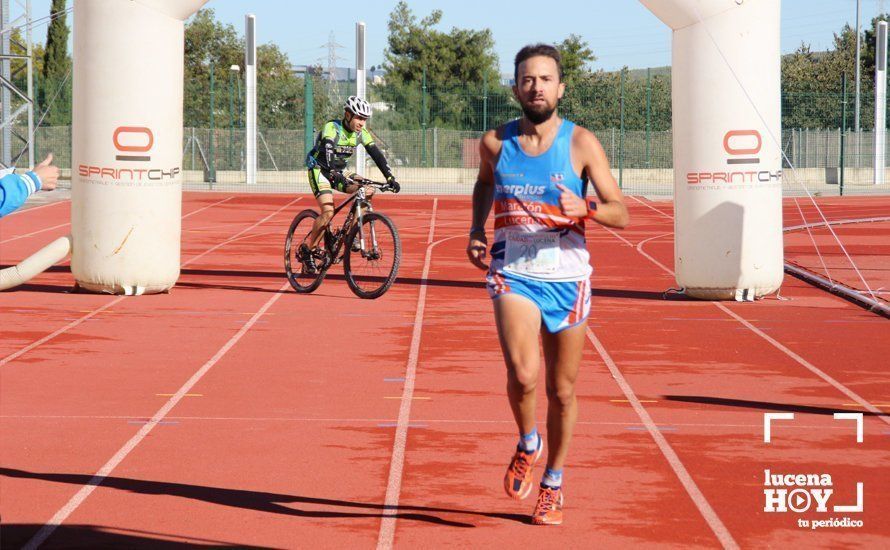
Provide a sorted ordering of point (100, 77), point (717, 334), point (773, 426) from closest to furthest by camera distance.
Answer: point (773, 426), point (717, 334), point (100, 77)

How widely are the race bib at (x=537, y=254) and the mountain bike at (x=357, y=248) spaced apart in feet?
24.8

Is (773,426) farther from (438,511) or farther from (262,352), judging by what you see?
(262,352)

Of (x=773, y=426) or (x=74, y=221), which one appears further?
(x=74, y=221)

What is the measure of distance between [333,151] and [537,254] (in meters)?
7.78

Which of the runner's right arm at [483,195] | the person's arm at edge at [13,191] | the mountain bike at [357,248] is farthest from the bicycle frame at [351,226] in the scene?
the person's arm at edge at [13,191]

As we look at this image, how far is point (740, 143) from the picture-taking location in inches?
528

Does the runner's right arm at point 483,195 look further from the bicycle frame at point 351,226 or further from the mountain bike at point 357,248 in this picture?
the bicycle frame at point 351,226

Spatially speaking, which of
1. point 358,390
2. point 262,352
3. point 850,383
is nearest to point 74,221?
point 262,352

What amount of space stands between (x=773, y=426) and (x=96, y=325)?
634 centimetres

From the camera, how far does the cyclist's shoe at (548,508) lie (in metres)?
5.89

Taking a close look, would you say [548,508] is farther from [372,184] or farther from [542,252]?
[372,184]

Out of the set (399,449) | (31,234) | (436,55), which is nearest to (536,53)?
(399,449)

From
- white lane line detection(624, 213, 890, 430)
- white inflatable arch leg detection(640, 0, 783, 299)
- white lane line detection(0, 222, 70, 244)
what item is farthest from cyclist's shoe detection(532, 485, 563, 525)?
white lane line detection(0, 222, 70, 244)

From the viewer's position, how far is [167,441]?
7516mm
